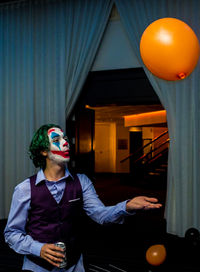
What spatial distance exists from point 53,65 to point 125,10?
1243mm

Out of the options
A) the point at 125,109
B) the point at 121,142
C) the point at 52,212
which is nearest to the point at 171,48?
the point at 52,212

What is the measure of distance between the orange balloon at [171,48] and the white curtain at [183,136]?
1.62m

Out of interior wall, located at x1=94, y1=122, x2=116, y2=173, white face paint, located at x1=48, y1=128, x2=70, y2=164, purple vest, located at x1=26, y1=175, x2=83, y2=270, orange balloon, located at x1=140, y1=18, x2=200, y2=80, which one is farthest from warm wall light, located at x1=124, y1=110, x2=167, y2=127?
purple vest, located at x1=26, y1=175, x2=83, y2=270

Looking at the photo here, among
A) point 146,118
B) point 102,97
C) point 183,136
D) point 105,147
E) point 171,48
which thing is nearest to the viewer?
point 171,48

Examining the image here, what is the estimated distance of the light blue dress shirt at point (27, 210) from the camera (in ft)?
4.61

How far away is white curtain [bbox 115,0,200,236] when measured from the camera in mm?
3619

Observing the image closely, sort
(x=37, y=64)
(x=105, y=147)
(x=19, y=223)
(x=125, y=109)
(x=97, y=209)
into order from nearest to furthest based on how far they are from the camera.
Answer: (x=19, y=223) < (x=97, y=209) < (x=37, y=64) < (x=125, y=109) < (x=105, y=147)

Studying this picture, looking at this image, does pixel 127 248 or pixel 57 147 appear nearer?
pixel 57 147

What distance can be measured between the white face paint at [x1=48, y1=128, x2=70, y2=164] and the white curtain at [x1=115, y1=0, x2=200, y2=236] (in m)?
2.28

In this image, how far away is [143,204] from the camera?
1286 mm

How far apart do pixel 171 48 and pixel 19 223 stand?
4.55ft

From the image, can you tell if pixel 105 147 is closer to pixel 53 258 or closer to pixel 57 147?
pixel 57 147

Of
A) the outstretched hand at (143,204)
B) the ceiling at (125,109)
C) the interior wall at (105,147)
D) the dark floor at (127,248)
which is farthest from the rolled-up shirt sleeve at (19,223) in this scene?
the interior wall at (105,147)

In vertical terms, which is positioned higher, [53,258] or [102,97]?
[102,97]
